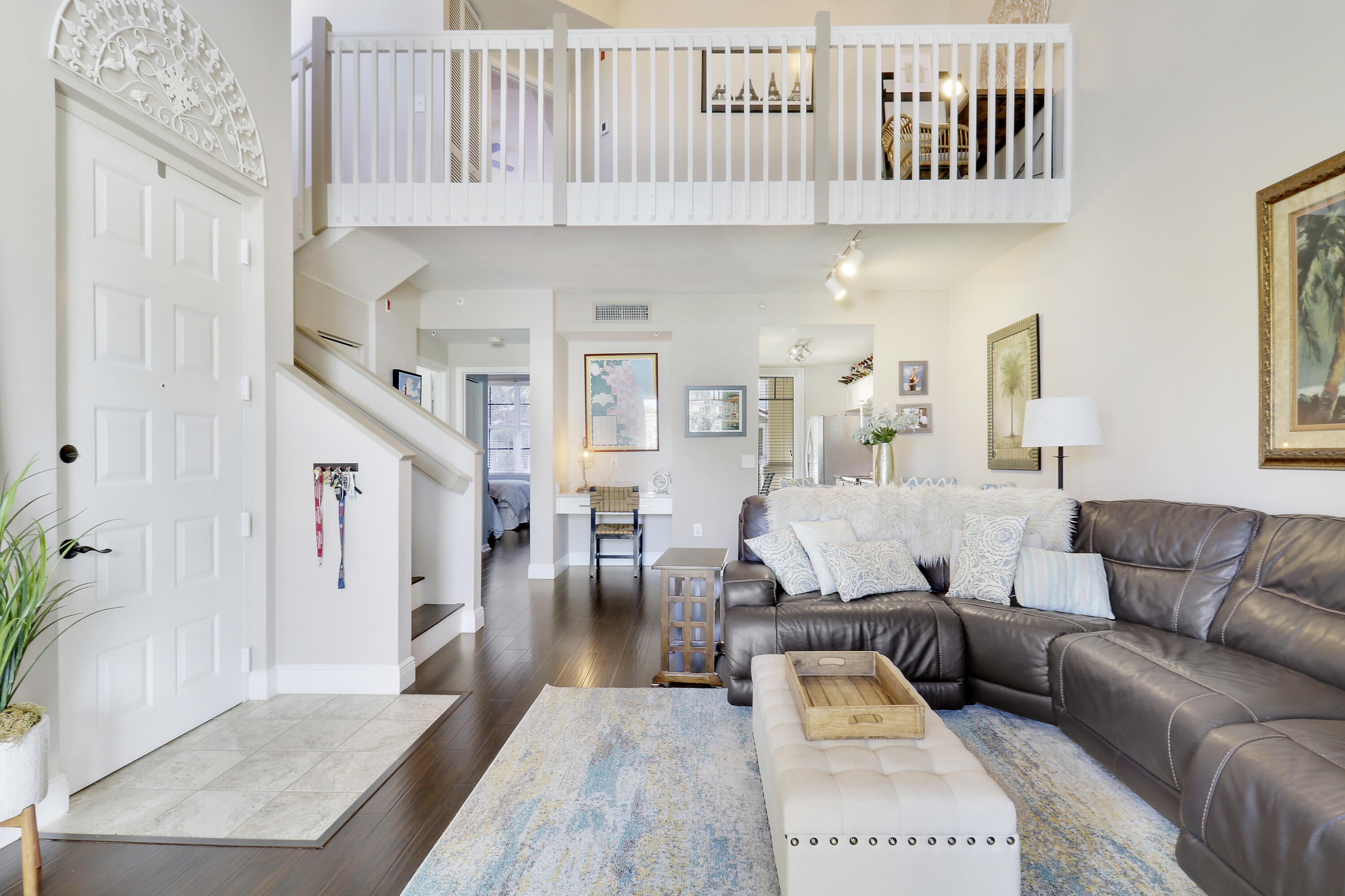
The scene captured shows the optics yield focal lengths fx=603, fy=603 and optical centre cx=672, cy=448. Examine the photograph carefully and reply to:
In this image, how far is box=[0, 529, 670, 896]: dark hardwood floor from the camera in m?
1.62

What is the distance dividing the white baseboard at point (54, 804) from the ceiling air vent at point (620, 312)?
4558 millimetres

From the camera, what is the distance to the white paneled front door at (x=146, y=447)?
6.78 feet

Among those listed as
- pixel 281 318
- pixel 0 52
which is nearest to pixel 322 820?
pixel 281 318

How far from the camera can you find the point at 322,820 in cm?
190

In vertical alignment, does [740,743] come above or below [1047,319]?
below

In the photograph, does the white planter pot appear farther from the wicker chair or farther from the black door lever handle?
the wicker chair

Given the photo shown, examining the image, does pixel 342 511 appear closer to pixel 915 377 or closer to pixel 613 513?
pixel 613 513

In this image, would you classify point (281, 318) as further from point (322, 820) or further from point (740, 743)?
point (740, 743)

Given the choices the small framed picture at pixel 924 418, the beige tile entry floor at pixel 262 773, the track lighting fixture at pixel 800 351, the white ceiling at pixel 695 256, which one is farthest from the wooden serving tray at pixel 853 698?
the track lighting fixture at pixel 800 351

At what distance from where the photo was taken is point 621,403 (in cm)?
624

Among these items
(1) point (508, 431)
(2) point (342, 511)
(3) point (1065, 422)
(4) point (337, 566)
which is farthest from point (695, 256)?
(1) point (508, 431)

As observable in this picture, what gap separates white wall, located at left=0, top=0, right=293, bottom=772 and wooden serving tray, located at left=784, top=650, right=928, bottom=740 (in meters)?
2.39

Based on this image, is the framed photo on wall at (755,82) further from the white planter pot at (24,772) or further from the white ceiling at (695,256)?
the white planter pot at (24,772)

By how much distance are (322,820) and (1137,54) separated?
15.8ft
